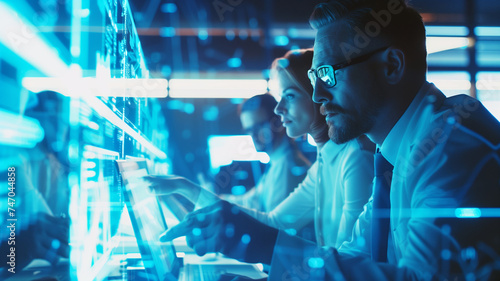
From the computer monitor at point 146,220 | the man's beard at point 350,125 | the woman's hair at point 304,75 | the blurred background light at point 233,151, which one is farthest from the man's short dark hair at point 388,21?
the blurred background light at point 233,151

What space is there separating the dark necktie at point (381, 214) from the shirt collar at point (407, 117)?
0.15 ft

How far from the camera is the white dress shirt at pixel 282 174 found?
5.50 feet

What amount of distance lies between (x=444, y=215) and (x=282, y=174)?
120 cm

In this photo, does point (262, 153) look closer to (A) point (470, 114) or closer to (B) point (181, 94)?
(B) point (181, 94)

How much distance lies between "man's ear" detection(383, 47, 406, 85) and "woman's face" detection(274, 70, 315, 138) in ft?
1.70

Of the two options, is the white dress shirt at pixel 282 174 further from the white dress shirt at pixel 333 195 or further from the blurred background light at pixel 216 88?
the blurred background light at pixel 216 88

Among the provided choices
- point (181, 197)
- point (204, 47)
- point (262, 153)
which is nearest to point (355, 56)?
point (181, 197)

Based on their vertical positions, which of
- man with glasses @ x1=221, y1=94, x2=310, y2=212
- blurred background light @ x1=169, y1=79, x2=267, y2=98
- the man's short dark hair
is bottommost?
man with glasses @ x1=221, y1=94, x2=310, y2=212

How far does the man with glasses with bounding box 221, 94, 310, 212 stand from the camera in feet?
5.55

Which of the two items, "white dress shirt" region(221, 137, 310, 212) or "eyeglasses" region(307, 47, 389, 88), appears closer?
"eyeglasses" region(307, 47, 389, 88)

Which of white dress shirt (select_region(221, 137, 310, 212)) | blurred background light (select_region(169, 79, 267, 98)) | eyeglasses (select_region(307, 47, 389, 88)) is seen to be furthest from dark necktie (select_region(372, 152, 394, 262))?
blurred background light (select_region(169, 79, 267, 98))

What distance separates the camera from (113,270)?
0.71m

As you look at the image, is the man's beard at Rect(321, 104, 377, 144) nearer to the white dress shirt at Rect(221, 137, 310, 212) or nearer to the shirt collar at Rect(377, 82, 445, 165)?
the shirt collar at Rect(377, 82, 445, 165)

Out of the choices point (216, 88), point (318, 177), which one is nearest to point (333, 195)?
point (318, 177)
